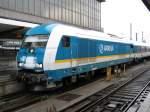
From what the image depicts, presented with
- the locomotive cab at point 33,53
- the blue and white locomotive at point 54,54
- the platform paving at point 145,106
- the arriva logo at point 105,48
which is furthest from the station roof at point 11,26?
the platform paving at point 145,106

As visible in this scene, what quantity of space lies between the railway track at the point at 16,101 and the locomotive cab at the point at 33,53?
1.34m

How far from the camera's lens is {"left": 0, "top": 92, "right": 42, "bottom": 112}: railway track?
377 inches

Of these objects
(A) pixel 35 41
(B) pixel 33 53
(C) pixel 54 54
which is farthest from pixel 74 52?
(B) pixel 33 53

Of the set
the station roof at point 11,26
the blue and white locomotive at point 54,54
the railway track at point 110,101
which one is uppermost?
the station roof at point 11,26

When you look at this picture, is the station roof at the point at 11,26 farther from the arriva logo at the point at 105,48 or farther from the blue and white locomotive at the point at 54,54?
the blue and white locomotive at the point at 54,54

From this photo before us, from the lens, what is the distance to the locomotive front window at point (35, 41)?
11.3 meters

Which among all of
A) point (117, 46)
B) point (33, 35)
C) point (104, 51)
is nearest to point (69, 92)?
point (33, 35)

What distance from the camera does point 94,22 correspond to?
52.8 m

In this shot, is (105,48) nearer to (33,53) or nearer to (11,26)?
(33,53)

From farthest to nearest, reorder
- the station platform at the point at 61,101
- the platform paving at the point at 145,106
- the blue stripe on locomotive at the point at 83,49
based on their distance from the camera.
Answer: the blue stripe on locomotive at the point at 83,49 → the station platform at the point at 61,101 → the platform paving at the point at 145,106

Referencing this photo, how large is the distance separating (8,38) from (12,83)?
1986cm

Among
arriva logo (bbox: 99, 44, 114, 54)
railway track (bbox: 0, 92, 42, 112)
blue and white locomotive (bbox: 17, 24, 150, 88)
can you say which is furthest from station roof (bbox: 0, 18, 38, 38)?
railway track (bbox: 0, 92, 42, 112)

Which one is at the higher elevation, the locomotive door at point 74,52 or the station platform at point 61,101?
the locomotive door at point 74,52

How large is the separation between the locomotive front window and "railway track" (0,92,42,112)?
2448 millimetres
